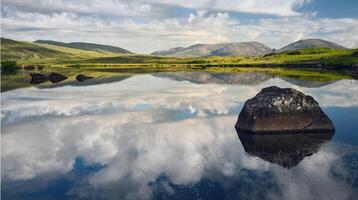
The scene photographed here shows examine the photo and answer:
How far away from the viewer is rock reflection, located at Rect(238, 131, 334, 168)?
92.5 feet

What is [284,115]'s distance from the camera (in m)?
36.3

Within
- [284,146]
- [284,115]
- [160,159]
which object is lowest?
[160,159]

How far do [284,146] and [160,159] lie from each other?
9.61m

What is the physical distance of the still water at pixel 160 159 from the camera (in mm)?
22234

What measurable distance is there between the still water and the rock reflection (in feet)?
0.45

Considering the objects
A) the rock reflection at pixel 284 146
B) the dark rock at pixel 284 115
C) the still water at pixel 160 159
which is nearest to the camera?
the still water at pixel 160 159

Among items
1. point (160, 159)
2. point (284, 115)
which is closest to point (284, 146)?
point (284, 115)

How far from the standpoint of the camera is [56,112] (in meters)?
48.0

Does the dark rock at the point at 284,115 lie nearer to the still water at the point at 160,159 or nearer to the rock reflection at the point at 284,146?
the rock reflection at the point at 284,146

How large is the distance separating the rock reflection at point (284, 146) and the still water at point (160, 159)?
14 cm

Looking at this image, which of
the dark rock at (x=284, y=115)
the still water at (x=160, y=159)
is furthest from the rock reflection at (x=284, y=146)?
the dark rock at (x=284, y=115)

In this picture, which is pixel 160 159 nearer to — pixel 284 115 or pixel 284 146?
pixel 284 146

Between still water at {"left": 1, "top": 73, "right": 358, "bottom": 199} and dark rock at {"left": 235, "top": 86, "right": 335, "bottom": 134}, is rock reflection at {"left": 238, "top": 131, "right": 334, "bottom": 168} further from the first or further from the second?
dark rock at {"left": 235, "top": 86, "right": 335, "bottom": 134}

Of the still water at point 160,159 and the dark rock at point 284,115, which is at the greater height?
the dark rock at point 284,115
